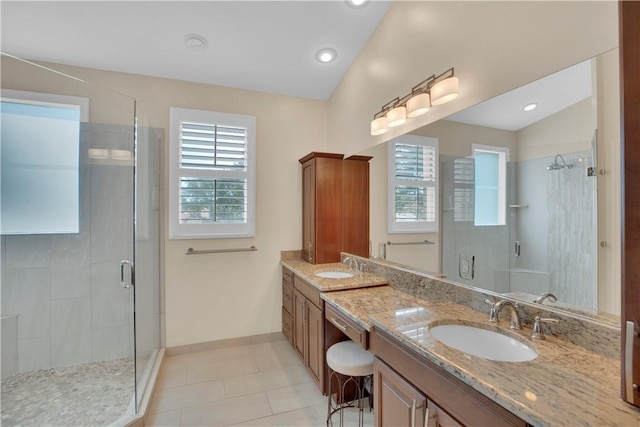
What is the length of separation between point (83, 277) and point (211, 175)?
1414mm

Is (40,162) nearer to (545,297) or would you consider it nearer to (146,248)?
(146,248)

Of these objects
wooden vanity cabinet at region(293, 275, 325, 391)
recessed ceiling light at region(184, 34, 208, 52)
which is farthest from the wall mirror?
recessed ceiling light at region(184, 34, 208, 52)

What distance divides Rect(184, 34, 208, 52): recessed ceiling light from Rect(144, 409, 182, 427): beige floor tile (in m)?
2.91

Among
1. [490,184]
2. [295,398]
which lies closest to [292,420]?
[295,398]

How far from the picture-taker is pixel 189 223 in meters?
2.87

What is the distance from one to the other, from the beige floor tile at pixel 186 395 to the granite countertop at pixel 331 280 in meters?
1.14

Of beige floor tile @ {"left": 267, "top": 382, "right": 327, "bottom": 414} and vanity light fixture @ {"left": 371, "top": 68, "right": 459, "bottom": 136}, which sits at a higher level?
vanity light fixture @ {"left": 371, "top": 68, "right": 459, "bottom": 136}

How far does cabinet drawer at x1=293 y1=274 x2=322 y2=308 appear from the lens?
7.18ft

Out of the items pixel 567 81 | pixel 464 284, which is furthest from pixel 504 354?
pixel 567 81

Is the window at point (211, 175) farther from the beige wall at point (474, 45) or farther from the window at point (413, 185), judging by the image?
the window at point (413, 185)

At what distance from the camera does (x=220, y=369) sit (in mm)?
2617

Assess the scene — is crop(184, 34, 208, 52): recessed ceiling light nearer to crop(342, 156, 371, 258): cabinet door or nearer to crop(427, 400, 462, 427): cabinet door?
crop(342, 156, 371, 258): cabinet door

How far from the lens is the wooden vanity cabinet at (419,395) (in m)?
0.91

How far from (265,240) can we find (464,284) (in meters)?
2.11
